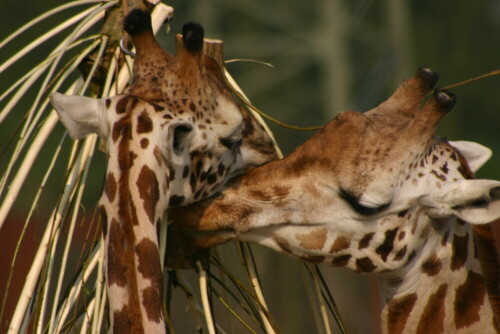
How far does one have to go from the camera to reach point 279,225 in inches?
99.0

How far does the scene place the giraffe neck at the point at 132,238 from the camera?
2.02 m

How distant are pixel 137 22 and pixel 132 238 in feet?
1.98

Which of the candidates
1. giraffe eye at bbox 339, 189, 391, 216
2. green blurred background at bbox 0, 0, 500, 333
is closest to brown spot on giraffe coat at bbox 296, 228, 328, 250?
giraffe eye at bbox 339, 189, 391, 216

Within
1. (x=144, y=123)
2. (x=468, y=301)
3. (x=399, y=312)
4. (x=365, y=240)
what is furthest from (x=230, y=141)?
(x=468, y=301)

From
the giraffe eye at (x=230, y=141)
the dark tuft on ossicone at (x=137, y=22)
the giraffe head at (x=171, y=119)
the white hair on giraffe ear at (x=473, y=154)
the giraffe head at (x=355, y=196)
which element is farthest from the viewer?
the white hair on giraffe ear at (x=473, y=154)

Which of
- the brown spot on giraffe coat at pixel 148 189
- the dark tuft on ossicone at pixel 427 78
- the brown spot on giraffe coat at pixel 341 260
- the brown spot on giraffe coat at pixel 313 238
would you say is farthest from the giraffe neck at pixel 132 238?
the dark tuft on ossicone at pixel 427 78

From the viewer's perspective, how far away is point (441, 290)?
8.68 feet

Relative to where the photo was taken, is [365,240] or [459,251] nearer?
[365,240]

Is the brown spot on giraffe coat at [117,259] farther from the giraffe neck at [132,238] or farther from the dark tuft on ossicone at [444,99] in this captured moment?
the dark tuft on ossicone at [444,99]

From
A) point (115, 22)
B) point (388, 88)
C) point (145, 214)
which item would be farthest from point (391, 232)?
point (388, 88)

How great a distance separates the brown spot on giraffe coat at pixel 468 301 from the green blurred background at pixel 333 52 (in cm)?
935

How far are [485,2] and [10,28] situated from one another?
9.39m

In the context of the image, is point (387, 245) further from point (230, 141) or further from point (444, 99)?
point (230, 141)

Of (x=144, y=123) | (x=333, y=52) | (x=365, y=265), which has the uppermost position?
(x=144, y=123)
